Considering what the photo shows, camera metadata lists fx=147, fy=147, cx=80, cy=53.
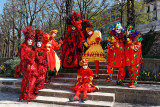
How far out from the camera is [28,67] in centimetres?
502

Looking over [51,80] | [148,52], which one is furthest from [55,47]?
[148,52]

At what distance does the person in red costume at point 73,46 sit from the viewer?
6621 millimetres

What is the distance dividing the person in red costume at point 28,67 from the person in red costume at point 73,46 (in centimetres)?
188

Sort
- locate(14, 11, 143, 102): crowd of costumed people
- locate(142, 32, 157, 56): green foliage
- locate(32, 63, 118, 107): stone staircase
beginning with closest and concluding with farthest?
locate(32, 63, 118, 107): stone staircase, locate(14, 11, 143, 102): crowd of costumed people, locate(142, 32, 157, 56): green foliage

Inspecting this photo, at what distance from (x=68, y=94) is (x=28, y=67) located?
5.42 ft

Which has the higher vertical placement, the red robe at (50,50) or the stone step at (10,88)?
the red robe at (50,50)

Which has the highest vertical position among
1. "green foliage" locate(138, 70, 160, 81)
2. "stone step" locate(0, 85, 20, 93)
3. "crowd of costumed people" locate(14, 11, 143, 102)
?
"crowd of costumed people" locate(14, 11, 143, 102)

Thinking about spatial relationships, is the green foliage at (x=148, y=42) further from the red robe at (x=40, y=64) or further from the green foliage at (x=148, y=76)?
the red robe at (x=40, y=64)

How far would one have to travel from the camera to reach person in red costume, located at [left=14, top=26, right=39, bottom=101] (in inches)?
195

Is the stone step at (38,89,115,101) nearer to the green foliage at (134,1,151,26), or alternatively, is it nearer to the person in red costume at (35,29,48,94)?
the person in red costume at (35,29,48,94)

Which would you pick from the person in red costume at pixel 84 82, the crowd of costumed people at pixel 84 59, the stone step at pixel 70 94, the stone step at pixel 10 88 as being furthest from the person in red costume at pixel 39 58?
the stone step at pixel 10 88

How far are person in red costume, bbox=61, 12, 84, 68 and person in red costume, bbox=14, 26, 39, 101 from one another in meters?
1.88

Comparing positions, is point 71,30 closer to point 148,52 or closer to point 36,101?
point 36,101

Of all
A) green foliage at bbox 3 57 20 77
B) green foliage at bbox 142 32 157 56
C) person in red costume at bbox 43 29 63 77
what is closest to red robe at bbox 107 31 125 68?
person in red costume at bbox 43 29 63 77
